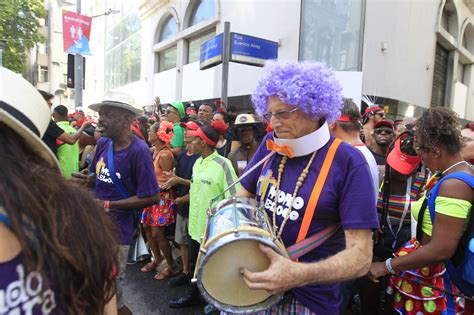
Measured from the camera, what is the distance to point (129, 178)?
2.98 metres

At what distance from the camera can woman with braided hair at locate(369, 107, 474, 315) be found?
196 cm

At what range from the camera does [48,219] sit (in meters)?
0.89

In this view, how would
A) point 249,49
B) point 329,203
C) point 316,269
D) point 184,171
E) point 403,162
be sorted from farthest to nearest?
point 249,49
point 184,171
point 403,162
point 329,203
point 316,269

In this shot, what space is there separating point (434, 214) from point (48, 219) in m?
2.01

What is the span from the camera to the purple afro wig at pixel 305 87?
5.39ft

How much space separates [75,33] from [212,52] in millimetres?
5598

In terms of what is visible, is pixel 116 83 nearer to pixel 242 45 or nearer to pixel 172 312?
pixel 242 45

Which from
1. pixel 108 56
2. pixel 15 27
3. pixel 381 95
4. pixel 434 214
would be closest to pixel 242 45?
pixel 434 214

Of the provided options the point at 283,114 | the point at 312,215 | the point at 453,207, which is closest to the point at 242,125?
the point at 283,114

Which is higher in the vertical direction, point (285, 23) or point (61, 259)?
point (285, 23)

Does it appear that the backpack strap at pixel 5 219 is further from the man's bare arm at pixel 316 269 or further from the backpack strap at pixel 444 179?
the backpack strap at pixel 444 179

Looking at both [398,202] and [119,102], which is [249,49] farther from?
[398,202]

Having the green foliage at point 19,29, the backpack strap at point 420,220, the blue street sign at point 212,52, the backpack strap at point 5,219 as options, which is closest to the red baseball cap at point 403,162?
the backpack strap at point 420,220

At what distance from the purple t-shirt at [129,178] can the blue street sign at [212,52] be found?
160 inches
